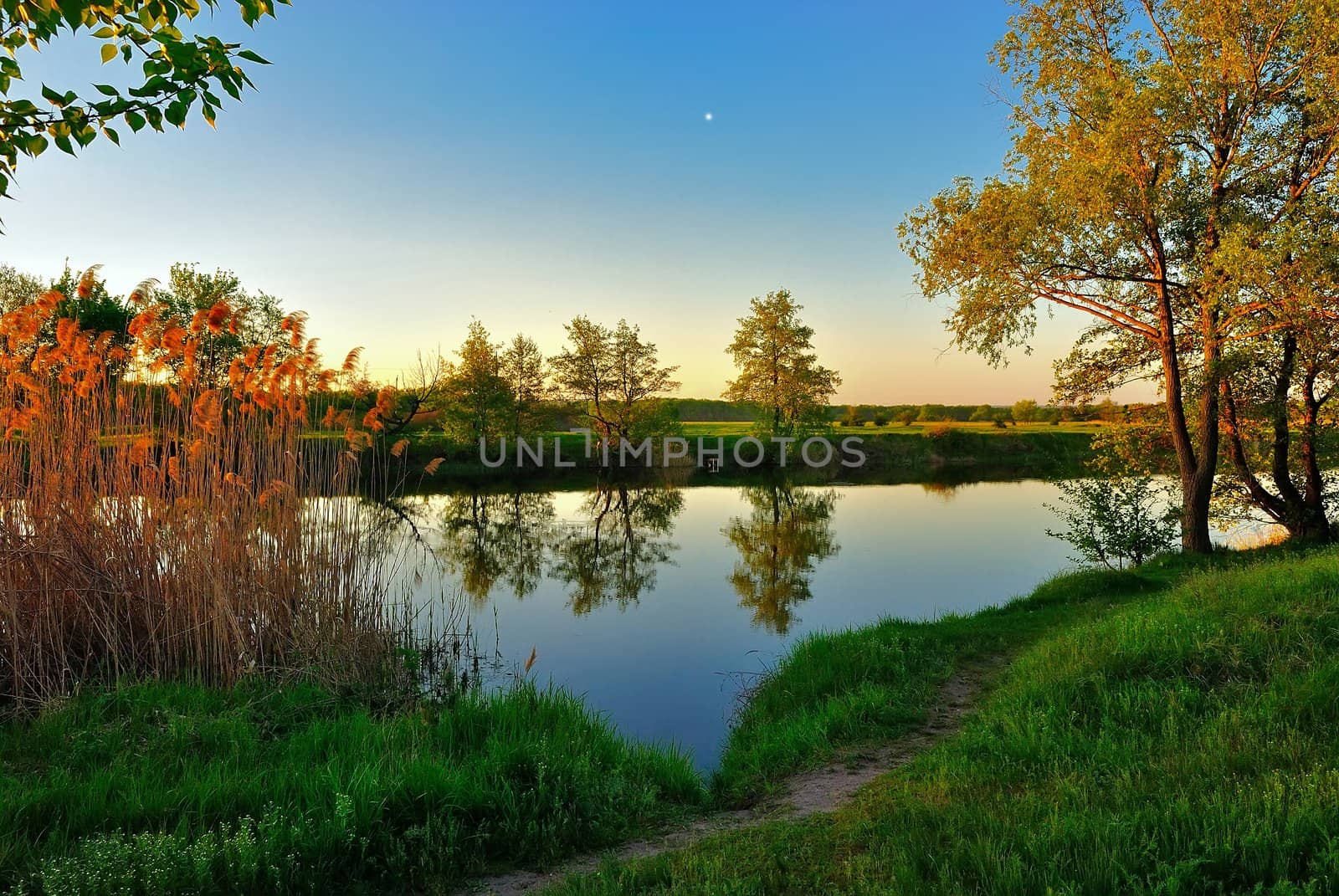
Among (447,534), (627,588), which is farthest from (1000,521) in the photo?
(447,534)

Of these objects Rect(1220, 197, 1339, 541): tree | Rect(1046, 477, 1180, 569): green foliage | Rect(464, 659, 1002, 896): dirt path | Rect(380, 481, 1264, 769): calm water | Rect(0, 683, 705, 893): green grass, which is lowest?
Rect(380, 481, 1264, 769): calm water

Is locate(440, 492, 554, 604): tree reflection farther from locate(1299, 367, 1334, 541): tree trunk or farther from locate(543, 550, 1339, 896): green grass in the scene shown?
locate(1299, 367, 1334, 541): tree trunk

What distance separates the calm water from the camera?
36.1ft

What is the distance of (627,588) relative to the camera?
17.0 m

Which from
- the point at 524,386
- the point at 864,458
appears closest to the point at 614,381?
the point at 524,386

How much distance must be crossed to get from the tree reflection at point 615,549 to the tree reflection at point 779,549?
2.42 meters

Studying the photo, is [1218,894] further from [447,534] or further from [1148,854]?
[447,534]

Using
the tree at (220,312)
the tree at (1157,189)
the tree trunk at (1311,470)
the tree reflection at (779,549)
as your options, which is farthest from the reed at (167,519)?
the tree trunk at (1311,470)

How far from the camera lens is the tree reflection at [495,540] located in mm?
17719

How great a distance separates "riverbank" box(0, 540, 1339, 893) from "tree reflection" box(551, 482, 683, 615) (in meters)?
8.66

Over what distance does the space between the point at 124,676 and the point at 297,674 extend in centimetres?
153

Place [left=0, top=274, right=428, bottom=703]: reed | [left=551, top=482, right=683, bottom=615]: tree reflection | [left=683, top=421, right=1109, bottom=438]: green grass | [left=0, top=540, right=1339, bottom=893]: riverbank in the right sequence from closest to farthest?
1. [left=0, top=540, right=1339, bottom=893]: riverbank
2. [left=0, top=274, right=428, bottom=703]: reed
3. [left=551, top=482, right=683, bottom=615]: tree reflection
4. [left=683, top=421, right=1109, bottom=438]: green grass

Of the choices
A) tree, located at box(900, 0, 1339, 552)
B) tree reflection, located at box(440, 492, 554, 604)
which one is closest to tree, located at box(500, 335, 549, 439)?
tree reflection, located at box(440, 492, 554, 604)

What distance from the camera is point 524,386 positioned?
169ft
